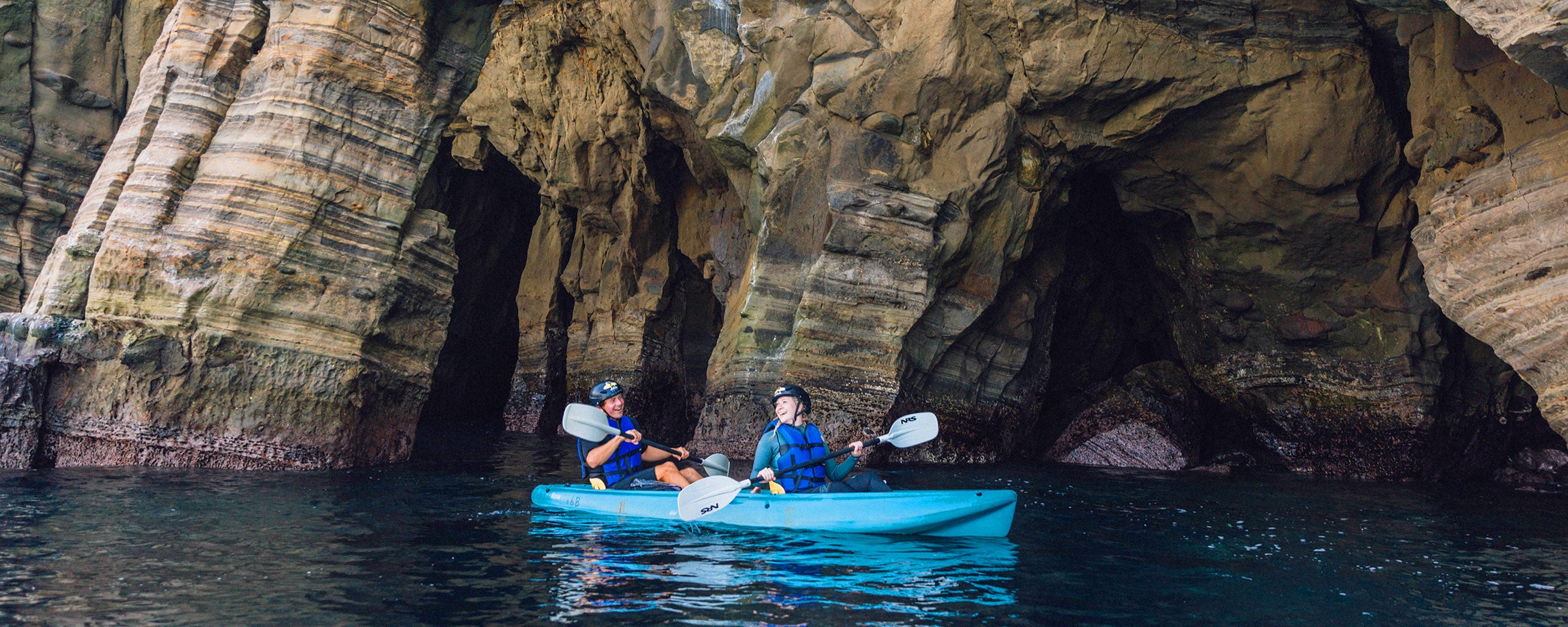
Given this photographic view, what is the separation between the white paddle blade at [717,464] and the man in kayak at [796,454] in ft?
2.72

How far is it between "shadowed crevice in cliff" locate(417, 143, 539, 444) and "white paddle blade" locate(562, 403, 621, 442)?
12841mm

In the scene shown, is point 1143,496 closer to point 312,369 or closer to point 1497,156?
point 1497,156

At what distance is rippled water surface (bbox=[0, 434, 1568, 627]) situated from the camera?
4531 mm

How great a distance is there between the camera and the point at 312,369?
9.88m

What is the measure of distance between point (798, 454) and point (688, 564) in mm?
1890

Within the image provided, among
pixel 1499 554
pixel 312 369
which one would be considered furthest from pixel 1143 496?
pixel 312 369

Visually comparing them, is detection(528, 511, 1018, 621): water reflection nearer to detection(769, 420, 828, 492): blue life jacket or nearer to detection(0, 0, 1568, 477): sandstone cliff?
detection(769, 420, 828, 492): blue life jacket

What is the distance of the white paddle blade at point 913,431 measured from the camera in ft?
25.9

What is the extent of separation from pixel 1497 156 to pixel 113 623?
10.2m

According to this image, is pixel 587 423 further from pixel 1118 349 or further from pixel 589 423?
pixel 1118 349

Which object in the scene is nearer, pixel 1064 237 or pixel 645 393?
pixel 1064 237

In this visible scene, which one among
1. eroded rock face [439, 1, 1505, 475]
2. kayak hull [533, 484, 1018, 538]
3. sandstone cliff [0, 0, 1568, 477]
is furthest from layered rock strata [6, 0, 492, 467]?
kayak hull [533, 484, 1018, 538]

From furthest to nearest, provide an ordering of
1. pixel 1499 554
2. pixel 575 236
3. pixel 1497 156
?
pixel 575 236
pixel 1497 156
pixel 1499 554

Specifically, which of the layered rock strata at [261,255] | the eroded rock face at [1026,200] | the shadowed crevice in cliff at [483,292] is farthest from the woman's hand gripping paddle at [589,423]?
the shadowed crevice in cliff at [483,292]
